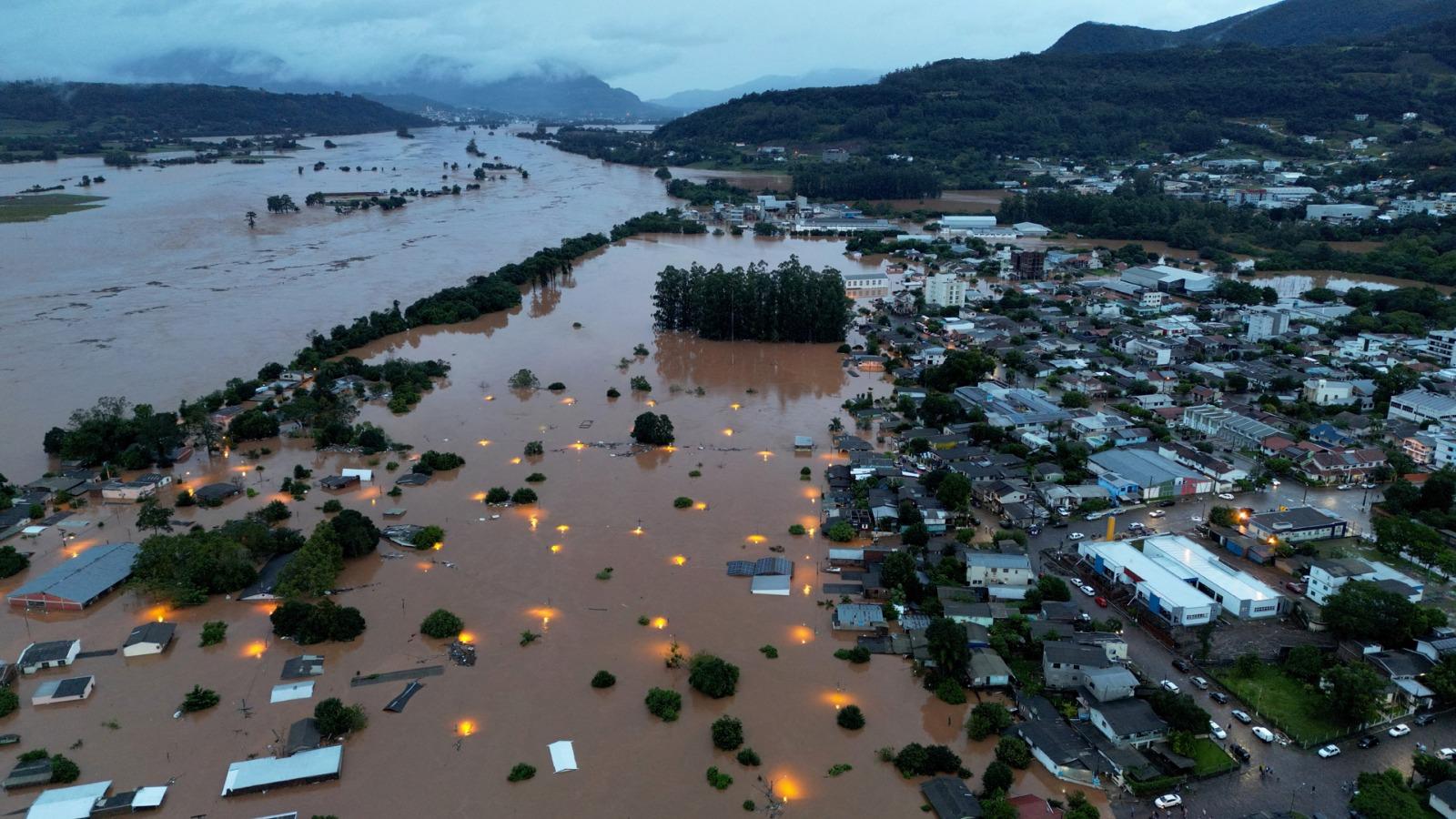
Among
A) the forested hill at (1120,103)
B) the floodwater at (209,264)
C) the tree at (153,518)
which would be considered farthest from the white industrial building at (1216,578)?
the forested hill at (1120,103)

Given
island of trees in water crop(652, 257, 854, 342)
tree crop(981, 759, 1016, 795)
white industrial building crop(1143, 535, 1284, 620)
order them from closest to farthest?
tree crop(981, 759, 1016, 795), white industrial building crop(1143, 535, 1284, 620), island of trees in water crop(652, 257, 854, 342)

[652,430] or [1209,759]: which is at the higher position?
[652,430]

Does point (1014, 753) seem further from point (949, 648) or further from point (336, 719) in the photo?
point (336, 719)

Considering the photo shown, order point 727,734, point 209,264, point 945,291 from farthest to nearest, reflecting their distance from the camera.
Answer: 1. point 209,264
2. point 945,291
3. point 727,734

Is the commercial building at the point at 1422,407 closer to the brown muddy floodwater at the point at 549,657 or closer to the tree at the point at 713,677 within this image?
the brown muddy floodwater at the point at 549,657

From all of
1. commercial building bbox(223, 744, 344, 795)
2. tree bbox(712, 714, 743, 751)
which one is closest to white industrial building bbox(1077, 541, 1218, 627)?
tree bbox(712, 714, 743, 751)

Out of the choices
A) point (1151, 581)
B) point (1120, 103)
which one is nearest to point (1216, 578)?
point (1151, 581)

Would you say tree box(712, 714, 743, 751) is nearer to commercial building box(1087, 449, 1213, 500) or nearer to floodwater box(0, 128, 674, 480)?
commercial building box(1087, 449, 1213, 500)
